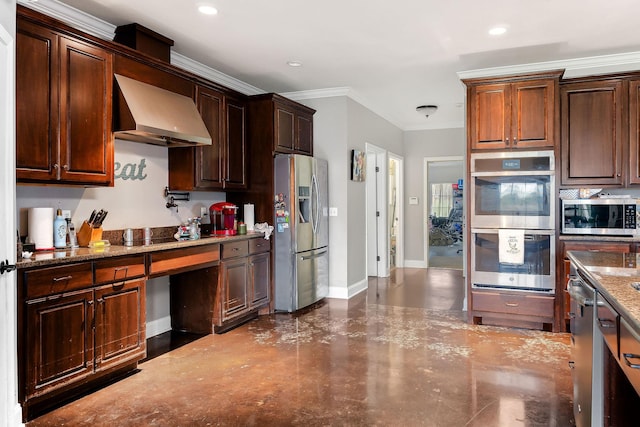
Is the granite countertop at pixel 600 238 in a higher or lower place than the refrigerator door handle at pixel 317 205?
lower

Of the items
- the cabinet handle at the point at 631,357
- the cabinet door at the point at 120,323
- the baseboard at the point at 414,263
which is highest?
the cabinet handle at the point at 631,357

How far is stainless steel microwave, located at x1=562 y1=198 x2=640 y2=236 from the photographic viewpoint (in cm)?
423

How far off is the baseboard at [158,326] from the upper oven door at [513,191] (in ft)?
10.3

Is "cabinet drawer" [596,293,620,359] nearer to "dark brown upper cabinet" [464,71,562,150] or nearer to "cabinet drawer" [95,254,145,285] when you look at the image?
"cabinet drawer" [95,254,145,285]

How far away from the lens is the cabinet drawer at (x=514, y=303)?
4320 millimetres

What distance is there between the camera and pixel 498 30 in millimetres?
3834

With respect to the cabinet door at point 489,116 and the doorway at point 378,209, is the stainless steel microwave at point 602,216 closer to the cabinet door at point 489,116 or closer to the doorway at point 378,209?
the cabinet door at point 489,116

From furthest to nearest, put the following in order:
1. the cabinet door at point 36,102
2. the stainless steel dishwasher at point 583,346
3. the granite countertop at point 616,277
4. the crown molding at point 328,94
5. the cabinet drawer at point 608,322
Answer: the crown molding at point 328,94
the cabinet door at point 36,102
the stainless steel dishwasher at point 583,346
the cabinet drawer at point 608,322
the granite countertop at point 616,277

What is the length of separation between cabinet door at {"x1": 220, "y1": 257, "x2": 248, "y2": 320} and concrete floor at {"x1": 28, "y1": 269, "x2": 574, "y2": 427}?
0.68ft

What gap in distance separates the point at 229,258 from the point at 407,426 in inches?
94.1

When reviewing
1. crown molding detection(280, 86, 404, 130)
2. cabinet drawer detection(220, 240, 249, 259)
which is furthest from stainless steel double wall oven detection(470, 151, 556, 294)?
cabinet drawer detection(220, 240, 249, 259)

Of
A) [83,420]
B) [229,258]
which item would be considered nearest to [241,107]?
[229,258]

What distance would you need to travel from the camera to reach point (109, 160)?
3.39 meters

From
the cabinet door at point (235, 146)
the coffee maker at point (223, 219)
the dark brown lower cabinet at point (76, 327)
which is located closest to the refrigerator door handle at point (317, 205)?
the cabinet door at point (235, 146)
